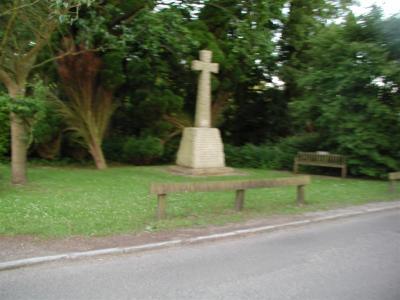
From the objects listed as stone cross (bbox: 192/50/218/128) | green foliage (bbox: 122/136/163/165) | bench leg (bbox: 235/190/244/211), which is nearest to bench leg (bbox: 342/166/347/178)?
stone cross (bbox: 192/50/218/128)

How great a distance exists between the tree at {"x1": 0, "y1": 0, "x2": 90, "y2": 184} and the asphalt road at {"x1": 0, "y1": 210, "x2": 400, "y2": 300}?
709 cm

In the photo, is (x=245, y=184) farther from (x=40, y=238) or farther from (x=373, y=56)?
(x=373, y=56)

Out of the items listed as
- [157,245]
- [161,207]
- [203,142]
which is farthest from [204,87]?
[157,245]

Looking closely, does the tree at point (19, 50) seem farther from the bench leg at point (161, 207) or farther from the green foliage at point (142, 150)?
the green foliage at point (142, 150)

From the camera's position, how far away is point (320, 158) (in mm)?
17891

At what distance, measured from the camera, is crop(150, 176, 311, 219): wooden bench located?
8.31 metres

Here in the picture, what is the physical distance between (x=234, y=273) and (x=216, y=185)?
10.8 ft

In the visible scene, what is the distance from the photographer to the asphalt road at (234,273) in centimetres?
500

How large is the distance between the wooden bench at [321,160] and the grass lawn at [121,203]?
2.02 m

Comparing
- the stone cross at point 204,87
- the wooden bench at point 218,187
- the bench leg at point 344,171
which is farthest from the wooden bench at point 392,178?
the stone cross at point 204,87

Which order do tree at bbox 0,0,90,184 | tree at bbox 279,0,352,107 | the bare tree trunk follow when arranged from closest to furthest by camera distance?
tree at bbox 0,0,90,184
the bare tree trunk
tree at bbox 279,0,352,107

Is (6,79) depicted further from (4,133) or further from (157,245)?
(157,245)

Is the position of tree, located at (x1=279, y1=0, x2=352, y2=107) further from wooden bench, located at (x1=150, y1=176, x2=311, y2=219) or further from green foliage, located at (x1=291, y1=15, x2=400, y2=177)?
wooden bench, located at (x1=150, y1=176, x2=311, y2=219)

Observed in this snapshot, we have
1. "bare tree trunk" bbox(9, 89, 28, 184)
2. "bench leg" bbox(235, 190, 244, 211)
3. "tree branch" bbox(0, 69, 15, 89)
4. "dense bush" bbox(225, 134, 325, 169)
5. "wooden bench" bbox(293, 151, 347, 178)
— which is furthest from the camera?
"dense bush" bbox(225, 134, 325, 169)
